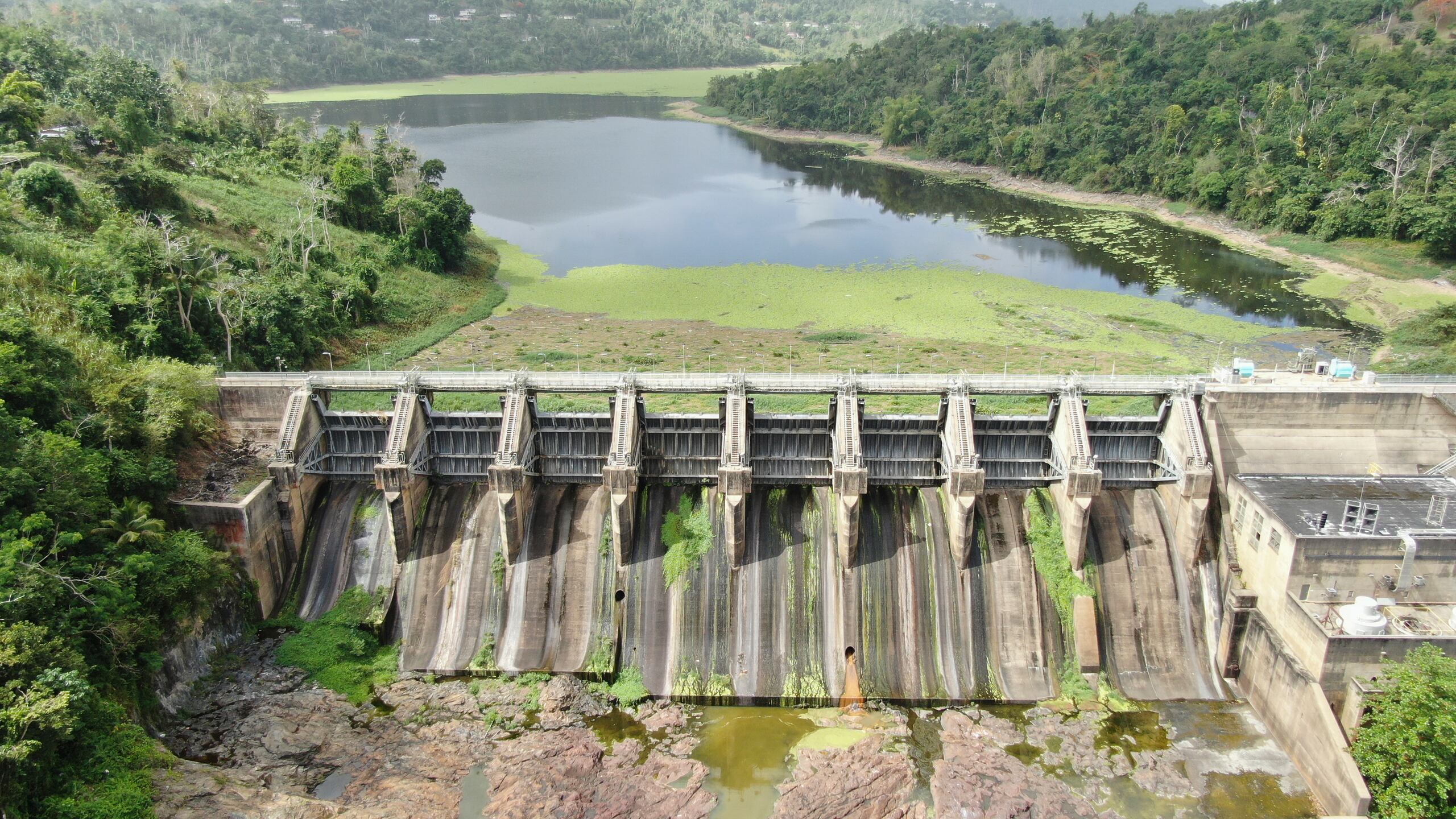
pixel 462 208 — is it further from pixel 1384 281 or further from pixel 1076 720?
pixel 1384 281

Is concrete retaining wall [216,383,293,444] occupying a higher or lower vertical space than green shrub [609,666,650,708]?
Answer: higher

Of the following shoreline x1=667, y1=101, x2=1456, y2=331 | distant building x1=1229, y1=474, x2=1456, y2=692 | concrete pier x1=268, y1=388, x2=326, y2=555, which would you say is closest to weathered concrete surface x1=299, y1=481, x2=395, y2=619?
concrete pier x1=268, y1=388, x2=326, y2=555

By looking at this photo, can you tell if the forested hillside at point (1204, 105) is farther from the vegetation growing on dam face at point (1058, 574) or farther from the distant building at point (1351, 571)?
the vegetation growing on dam face at point (1058, 574)

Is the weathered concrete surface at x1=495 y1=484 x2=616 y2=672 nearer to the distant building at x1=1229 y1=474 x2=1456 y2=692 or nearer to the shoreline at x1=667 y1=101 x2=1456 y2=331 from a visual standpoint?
the distant building at x1=1229 y1=474 x2=1456 y2=692

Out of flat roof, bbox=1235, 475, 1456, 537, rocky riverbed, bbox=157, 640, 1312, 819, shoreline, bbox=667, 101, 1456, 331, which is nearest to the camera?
rocky riverbed, bbox=157, 640, 1312, 819

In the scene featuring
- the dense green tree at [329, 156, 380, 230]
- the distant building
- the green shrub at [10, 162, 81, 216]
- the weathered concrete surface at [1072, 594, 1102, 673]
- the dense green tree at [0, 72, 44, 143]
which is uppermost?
the dense green tree at [0, 72, 44, 143]

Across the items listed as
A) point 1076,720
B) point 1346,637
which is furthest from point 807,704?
point 1346,637
